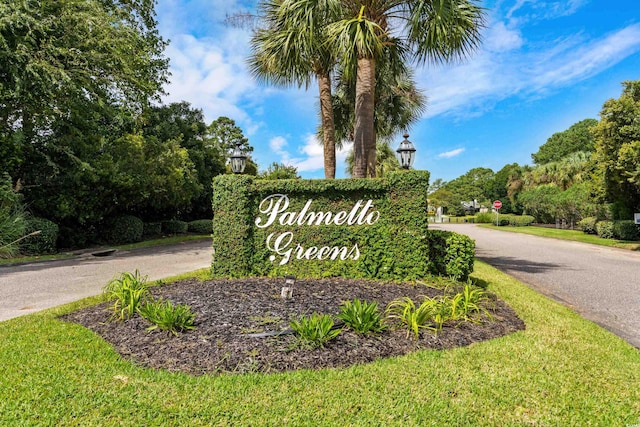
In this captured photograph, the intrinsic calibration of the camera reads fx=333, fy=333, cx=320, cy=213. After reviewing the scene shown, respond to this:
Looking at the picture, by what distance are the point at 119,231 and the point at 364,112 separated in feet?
44.7

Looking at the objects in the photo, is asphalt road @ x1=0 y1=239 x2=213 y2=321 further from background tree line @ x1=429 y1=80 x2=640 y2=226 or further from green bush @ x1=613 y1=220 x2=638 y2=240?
green bush @ x1=613 y1=220 x2=638 y2=240

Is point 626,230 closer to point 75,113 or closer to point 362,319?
point 362,319

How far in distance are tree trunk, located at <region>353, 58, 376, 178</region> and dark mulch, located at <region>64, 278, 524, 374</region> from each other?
3117mm

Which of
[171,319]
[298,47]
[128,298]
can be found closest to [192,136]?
[298,47]

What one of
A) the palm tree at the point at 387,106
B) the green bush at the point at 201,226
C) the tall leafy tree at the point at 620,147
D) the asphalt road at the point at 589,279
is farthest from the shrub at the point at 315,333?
the green bush at the point at 201,226

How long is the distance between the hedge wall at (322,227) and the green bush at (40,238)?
9281 mm

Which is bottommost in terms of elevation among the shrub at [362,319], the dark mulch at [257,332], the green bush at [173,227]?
the dark mulch at [257,332]

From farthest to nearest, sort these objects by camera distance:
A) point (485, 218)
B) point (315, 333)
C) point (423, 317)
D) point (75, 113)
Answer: point (485, 218)
point (75, 113)
point (423, 317)
point (315, 333)

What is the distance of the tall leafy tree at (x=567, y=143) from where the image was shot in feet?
140

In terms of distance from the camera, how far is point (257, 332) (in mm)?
3447

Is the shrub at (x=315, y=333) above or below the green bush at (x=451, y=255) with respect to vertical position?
below

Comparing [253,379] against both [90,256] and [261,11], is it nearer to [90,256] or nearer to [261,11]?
[261,11]

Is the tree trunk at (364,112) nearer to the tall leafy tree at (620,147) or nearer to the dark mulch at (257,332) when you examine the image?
the dark mulch at (257,332)

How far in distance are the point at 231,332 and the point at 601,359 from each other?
365 centimetres
